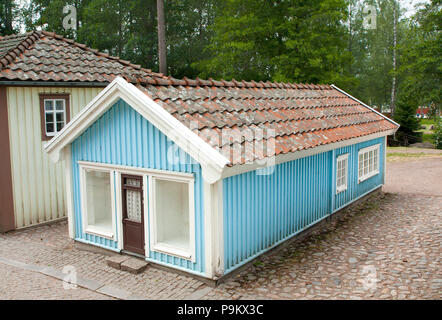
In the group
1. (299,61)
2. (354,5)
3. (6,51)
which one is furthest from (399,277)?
(354,5)

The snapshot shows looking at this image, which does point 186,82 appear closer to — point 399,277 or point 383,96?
point 399,277

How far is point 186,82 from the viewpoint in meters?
9.63

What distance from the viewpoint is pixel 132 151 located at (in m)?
8.57

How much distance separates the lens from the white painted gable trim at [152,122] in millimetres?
7055

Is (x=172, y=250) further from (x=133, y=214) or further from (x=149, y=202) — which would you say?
(x=133, y=214)

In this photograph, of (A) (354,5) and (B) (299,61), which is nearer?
Answer: (B) (299,61)

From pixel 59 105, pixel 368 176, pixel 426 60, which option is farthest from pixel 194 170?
pixel 426 60

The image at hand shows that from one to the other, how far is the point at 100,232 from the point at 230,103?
3991 millimetres

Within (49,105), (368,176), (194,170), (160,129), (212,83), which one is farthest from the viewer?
(368,176)

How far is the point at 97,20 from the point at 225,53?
10.6 meters

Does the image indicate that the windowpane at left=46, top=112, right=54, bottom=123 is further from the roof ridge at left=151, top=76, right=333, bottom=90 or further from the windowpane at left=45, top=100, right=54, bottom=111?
the roof ridge at left=151, top=76, right=333, bottom=90

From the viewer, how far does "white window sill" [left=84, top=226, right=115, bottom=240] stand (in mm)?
9273

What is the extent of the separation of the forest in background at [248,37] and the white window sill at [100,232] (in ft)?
58.0

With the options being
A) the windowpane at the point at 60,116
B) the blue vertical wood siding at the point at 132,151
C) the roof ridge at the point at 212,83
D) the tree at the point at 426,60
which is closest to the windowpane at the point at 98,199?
the blue vertical wood siding at the point at 132,151
